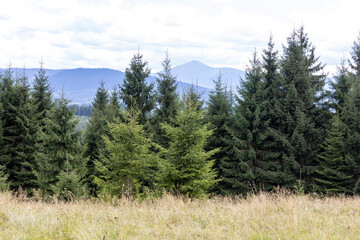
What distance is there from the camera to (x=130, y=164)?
14.5 metres

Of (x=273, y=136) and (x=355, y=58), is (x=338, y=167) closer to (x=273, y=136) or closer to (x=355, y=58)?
(x=273, y=136)

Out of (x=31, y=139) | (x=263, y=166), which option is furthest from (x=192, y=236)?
(x=31, y=139)

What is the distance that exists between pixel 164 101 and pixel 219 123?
5.92 metres

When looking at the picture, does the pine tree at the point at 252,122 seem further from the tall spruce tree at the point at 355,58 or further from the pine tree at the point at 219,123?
the tall spruce tree at the point at 355,58

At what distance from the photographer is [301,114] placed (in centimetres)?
2164

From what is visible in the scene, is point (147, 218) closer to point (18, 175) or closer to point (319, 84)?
point (18, 175)

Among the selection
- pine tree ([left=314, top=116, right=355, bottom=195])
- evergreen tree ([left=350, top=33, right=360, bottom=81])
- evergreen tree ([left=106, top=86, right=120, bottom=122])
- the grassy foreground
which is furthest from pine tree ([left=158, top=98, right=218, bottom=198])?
evergreen tree ([left=350, top=33, right=360, bottom=81])

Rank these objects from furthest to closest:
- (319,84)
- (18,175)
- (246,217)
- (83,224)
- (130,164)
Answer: (319,84)
(18,175)
(130,164)
(246,217)
(83,224)

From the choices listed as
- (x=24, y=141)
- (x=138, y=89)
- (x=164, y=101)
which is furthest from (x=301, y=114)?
(x=24, y=141)

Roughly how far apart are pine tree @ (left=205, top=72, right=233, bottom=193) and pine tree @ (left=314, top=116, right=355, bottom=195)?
8.23 m

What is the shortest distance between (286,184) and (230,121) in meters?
7.63

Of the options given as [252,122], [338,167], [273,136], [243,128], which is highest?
[252,122]

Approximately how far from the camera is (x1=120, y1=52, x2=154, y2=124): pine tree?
2334 cm

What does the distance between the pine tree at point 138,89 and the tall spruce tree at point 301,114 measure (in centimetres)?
1281
